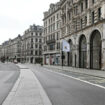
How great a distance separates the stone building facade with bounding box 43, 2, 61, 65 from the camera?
217 ft

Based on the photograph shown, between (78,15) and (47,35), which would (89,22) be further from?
(47,35)

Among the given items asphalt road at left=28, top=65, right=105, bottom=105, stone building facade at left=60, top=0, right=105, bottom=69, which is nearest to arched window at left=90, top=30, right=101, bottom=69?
stone building facade at left=60, top=0, right=105, bottom=69

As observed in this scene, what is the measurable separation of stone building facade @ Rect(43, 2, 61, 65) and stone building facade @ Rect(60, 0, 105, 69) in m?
11.6

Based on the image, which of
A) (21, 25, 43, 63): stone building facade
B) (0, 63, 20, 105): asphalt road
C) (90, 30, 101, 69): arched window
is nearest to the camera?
(0, 63, 20, 105): asphalt road

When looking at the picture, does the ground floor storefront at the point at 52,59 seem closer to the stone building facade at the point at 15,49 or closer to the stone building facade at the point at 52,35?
the stone building facade at the point at 52,35

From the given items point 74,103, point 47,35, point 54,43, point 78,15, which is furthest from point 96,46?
point 47,35

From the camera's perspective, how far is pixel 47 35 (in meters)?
76.8

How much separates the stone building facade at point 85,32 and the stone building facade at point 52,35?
458 inches

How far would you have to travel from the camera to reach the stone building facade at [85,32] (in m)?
33.6

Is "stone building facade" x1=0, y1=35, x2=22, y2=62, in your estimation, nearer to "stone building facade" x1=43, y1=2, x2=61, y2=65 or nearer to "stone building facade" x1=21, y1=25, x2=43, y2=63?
"stone building facade" x1=21, y1=25, x2=43, y2=63

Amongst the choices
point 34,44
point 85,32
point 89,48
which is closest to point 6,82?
point 89,48

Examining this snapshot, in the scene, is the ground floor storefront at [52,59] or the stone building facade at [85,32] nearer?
the stone building facade at [85,32]

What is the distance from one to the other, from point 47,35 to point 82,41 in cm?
3565

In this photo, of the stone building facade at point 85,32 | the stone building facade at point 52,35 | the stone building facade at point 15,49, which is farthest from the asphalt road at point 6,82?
the stone building facade at point 15,49
